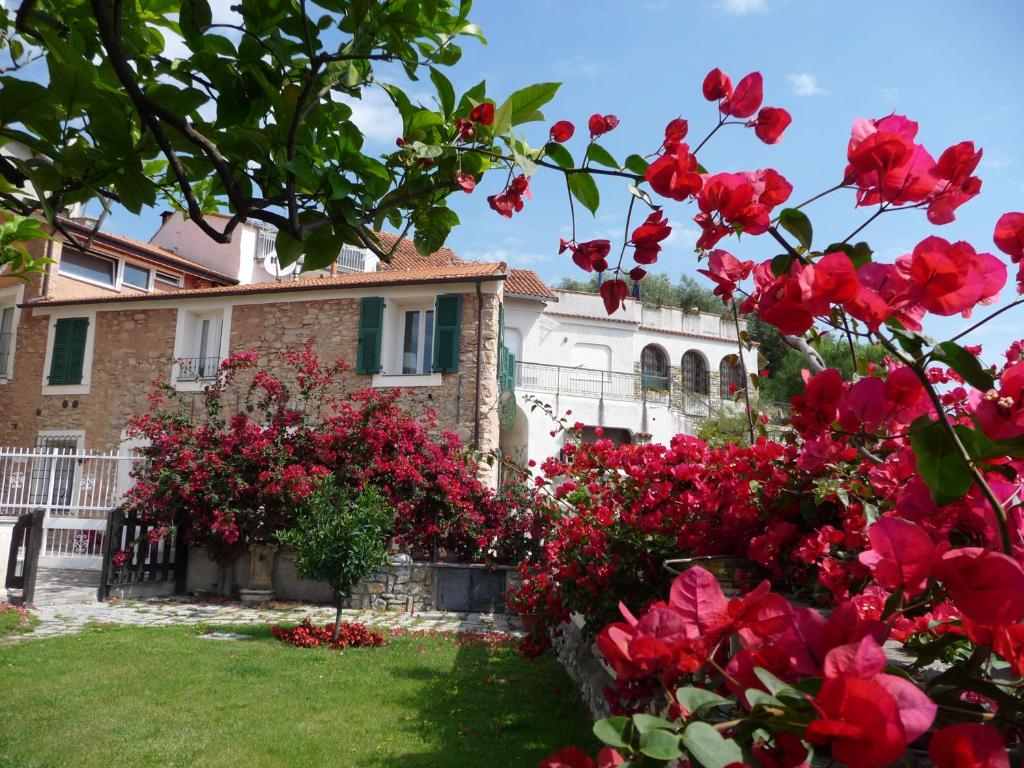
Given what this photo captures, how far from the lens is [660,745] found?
1.88 feet

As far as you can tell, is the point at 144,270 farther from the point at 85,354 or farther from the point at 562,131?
the point at 562,131

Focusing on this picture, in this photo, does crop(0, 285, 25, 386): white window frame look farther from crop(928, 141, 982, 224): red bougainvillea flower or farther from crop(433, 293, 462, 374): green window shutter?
crop(928, 141, 982, 224): red bougainvillea flower

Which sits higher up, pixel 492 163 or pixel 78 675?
pixel 492 163

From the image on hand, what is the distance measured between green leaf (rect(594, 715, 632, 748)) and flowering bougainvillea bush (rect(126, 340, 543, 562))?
10073mm

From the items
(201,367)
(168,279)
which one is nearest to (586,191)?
(201,367)

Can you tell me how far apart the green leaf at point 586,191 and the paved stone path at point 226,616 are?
835 cm

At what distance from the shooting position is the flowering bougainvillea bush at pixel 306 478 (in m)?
10.7

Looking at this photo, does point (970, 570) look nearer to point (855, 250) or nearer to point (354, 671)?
point (855, 250)

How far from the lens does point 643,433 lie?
21.3 metres

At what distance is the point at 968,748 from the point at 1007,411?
1.17ft

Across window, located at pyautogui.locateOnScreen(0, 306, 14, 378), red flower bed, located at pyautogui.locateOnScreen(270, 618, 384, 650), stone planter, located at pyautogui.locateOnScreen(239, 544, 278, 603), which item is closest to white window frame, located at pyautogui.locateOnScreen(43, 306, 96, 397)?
window, located at pyautogui.locateOnScreen(0, 306, 14, 378)

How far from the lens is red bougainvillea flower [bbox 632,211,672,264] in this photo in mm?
1299

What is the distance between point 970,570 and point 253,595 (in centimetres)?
1165

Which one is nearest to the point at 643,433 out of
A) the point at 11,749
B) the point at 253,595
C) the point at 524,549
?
the point at 524,549
